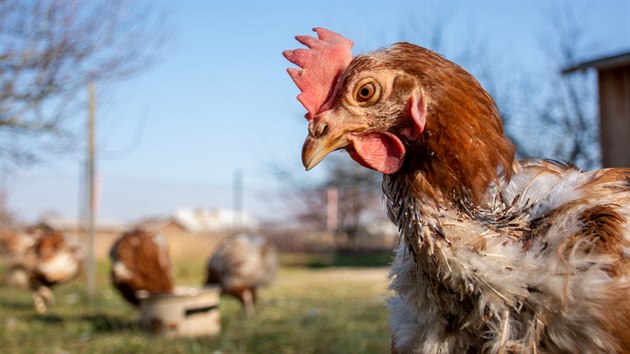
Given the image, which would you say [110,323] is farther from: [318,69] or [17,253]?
[318,69]

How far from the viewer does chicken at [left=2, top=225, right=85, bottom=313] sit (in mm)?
7016

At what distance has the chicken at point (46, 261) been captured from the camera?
23.0ft

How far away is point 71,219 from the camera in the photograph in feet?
41.2

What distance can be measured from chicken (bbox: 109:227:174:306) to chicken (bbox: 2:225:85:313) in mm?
1357

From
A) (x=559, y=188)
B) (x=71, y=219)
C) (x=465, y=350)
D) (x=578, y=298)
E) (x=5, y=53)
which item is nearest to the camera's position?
(x=578, y=298)

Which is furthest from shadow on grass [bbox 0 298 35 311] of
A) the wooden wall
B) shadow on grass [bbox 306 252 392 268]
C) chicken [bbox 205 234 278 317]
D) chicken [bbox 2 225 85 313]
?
shadow on grass [bbox 306 252 392 268]

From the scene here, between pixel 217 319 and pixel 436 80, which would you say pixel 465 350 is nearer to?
pixel 436 80

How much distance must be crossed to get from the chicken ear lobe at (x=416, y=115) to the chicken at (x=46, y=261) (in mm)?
6272

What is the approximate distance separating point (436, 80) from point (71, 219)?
1256 centimetres

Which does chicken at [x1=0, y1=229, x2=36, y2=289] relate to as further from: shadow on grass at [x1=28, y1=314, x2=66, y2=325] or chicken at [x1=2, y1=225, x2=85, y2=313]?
shadow on grass at [x1=28, y1=314, x2=66, y2=325]

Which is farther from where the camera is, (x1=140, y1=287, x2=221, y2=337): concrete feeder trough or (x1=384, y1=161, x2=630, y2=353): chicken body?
(x1=140, y1=287, x2=221, y2=337): concrete feeder trough

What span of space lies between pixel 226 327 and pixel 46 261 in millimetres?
3286

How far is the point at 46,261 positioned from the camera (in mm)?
7227

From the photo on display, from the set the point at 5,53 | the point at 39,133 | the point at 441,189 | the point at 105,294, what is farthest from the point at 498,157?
the point at 105,294
